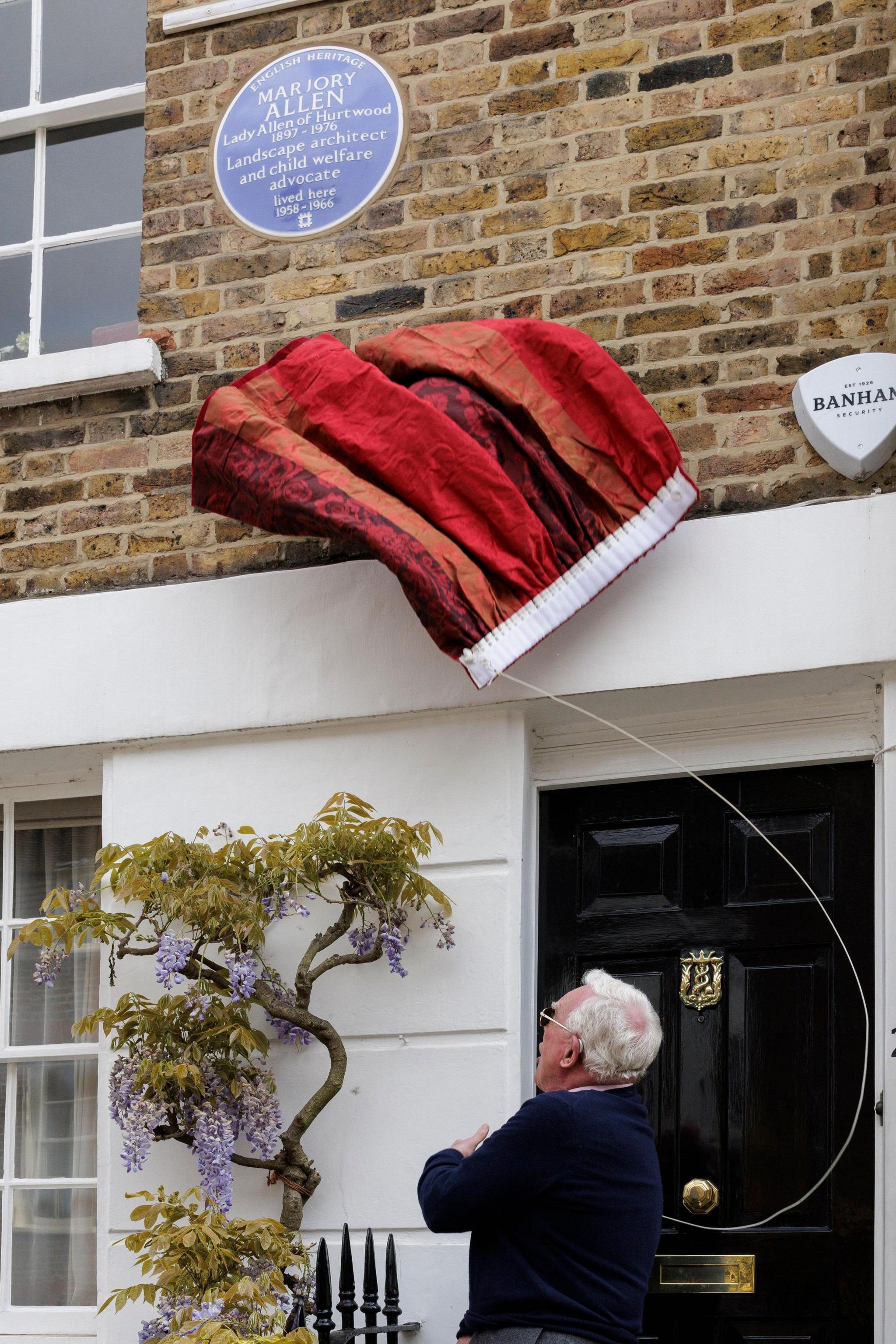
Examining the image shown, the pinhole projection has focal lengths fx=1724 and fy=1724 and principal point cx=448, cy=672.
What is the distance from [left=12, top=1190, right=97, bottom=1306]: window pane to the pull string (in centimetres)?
181

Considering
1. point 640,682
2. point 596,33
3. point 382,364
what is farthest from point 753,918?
point 596,33

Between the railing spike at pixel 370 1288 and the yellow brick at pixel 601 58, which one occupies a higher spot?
the yellow brick at pixel 601 58

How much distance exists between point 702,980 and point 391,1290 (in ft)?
3.77

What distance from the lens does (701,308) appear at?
193 inches

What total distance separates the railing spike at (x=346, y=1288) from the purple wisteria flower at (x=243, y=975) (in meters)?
0.66

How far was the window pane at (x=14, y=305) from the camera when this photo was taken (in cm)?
589

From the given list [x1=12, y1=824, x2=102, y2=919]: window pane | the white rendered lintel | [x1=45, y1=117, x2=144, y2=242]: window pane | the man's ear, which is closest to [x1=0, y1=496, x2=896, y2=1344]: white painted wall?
[x1=12, y1=824, x2=102, y2=919]: window pane

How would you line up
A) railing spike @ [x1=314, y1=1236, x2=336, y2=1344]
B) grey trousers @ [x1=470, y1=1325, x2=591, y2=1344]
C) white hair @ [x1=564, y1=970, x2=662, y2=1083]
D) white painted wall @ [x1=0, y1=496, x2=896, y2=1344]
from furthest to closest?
white painted wall @ [x1=0, y1=496, x2=896, y2=1344]
railing spike @ [x1=314, y1=1236, x2=336, y2=1344]
white hair @ [x1=564, y1=970, x2=662, y2=1083]
grey trousers @ [x1=470, y1=1325, x2=591, y2=1344]

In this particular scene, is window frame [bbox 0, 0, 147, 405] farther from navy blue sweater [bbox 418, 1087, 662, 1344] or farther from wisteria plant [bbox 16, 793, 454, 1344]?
navy blue sweater [bbox 418, 1087, 662, 1344]

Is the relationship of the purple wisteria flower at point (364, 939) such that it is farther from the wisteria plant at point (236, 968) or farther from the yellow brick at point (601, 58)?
the yellow brick at point (601, 58)

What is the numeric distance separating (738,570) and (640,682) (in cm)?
40

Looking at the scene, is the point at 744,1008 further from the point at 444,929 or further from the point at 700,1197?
the point at 444,929

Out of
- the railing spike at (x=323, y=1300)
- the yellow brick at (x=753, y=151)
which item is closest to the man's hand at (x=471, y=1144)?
the railing spike at (x=323, y=1300)

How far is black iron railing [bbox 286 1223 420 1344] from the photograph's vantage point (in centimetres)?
432
